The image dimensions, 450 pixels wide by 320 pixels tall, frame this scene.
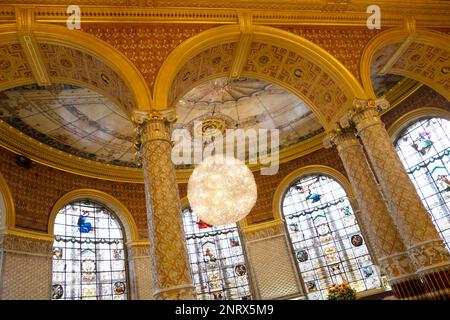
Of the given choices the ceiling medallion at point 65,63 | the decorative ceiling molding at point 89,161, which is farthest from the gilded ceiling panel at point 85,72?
the decorative ceiling molding at point 89,161

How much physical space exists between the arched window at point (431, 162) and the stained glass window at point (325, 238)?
2.29m

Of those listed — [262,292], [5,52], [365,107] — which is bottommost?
[262,292]

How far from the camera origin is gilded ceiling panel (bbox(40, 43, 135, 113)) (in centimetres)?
639

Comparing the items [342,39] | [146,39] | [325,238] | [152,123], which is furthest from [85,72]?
[325,238]

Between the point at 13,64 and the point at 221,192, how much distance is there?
521 centimetres

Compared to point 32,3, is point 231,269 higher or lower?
lower

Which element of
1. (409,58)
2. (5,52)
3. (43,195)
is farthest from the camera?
(43,195)

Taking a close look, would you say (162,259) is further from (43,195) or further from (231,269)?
(231,269)

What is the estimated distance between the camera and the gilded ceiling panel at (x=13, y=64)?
243 inches

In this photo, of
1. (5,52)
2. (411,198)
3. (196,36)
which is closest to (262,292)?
(411,198)

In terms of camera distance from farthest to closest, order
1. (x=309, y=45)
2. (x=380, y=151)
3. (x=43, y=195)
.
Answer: (x=43, y=195), (x=309, y=45), (x=380, y=151)

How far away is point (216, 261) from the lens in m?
12.5
